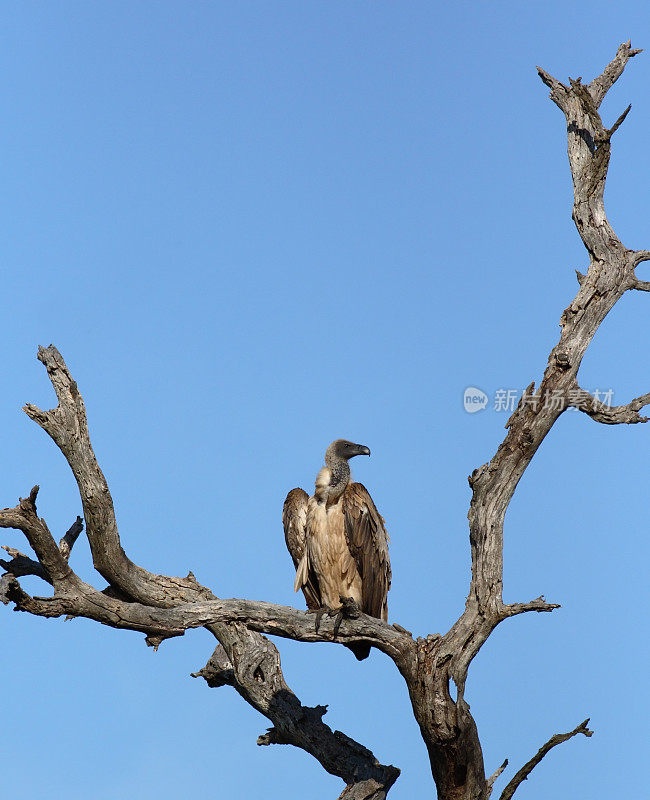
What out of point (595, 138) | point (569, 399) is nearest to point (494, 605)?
point (569, 399)

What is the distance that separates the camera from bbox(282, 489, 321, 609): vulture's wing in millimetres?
8492

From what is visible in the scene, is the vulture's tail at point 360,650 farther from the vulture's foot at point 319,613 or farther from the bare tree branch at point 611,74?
the bare tree branch at point 611,74

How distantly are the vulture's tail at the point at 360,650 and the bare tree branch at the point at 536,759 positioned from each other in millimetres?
1577

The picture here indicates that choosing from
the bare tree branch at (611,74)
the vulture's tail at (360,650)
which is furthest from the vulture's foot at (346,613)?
the bare tree branch at (611,74)

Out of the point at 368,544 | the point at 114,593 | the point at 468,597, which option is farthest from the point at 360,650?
the point at 114,593

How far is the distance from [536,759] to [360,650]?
1691mm

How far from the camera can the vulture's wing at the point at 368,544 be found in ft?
27.2

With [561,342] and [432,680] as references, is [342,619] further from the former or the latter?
[561,342]

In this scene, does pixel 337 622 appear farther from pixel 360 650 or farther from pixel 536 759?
pixel 536 759

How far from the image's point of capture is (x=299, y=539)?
850 cm

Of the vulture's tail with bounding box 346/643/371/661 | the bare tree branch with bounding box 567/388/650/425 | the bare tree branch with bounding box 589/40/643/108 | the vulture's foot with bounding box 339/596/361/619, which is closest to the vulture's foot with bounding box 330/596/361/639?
the vulture's foot with bounding box 339/596/361/619

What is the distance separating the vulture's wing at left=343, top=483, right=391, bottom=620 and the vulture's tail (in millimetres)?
477

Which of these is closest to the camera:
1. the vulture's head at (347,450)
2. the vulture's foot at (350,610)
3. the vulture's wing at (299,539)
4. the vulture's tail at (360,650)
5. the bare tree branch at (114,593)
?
the bare tree branch at (114,593)

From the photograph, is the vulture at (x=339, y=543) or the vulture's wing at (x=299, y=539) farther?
the vulture's wing at (x=299, y=539)
